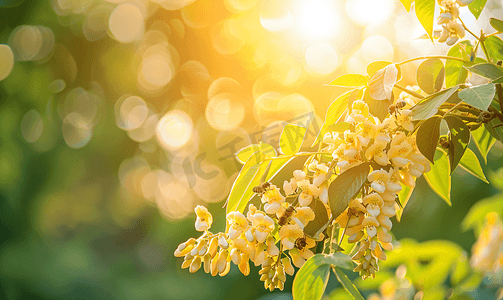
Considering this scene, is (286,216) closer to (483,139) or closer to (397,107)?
(397,107)

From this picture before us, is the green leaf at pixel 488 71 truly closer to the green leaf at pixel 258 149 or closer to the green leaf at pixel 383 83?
the green leaf at pixel 383 83

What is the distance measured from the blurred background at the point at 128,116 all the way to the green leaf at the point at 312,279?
7.88 ft

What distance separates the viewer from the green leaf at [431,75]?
283mm

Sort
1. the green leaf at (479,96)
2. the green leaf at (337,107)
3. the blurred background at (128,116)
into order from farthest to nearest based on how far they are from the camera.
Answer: the blurred background at (128,116), the green leaf at (337,107), the green leaf at (479,96)

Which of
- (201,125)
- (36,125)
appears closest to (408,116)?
(201,125)

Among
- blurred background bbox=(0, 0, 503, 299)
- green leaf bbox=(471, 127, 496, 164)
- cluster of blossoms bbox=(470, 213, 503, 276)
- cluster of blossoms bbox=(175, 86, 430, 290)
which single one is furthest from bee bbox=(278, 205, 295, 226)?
blurred background bbox=(0, 0, 503, 299)

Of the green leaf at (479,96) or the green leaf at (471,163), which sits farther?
the green leaf at (471,163)

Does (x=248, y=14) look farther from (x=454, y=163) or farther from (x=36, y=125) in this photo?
(x=454, y=163)

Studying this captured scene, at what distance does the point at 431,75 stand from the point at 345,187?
0.49 ft

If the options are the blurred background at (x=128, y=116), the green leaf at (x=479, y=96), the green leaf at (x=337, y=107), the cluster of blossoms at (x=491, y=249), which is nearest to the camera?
the green leaf at (x=479, y=96)

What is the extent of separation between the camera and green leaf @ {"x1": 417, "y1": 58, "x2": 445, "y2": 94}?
0.28 meters

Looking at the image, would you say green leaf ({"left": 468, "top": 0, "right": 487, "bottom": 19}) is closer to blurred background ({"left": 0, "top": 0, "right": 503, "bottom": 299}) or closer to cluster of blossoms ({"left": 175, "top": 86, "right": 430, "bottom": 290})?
cluster of blossoms ({"left": 175, "top": 86, "right": 430, "bottom": 290})

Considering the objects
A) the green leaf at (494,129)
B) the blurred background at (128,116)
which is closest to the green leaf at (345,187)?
the green leaf at (494,129)

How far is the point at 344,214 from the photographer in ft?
0.77
